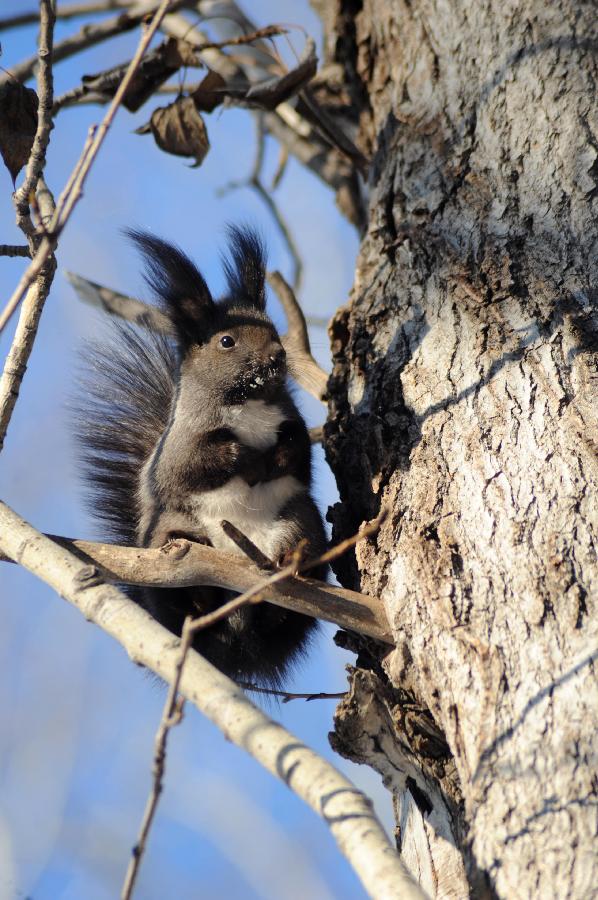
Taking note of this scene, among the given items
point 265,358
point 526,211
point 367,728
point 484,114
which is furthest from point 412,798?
point 484,114

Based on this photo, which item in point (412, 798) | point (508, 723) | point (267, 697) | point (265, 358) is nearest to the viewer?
point (508, 723)

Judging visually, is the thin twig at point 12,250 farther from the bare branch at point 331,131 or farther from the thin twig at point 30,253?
the bare branch at point 331,131

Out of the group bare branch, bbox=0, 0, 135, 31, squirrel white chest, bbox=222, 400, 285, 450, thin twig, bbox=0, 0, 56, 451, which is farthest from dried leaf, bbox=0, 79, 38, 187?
bare branch, bbox=0, 0, 135, 31

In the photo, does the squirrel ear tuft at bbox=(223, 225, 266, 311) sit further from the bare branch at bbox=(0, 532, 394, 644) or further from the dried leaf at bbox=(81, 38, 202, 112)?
the bare branch at bbox=(0, 532, 394, 644)

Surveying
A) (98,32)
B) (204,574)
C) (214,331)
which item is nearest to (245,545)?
(204,574)

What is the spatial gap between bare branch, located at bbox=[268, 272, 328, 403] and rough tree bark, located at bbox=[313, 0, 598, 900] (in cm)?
34

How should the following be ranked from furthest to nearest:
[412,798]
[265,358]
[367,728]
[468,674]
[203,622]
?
[265,358]
[412,798]
[367,728]
[468,674]
[203,622]

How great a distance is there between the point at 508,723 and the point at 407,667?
1.15 ft

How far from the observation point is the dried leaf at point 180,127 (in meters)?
2.88

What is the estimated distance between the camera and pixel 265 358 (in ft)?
7.64

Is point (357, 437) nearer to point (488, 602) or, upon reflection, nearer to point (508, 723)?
point (488, 602)

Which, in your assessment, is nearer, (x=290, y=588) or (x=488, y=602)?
(x=488, y=602)

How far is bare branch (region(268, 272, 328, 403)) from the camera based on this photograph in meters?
2.74

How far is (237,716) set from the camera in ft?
4.26
